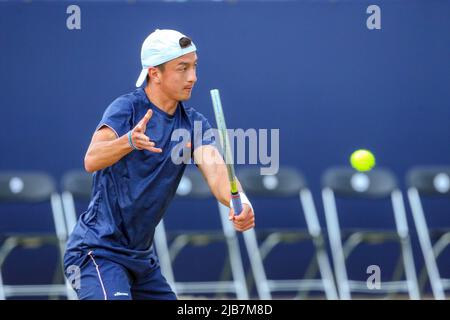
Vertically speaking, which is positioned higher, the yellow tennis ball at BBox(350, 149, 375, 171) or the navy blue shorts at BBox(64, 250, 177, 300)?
the navy blue shorts at BBox(64, 250, 177, 300)

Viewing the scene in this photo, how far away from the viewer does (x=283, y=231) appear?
8016 mm

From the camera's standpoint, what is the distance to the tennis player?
479cm

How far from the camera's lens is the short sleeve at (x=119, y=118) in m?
4.87

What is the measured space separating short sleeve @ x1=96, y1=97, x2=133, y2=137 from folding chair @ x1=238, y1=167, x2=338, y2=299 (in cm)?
318

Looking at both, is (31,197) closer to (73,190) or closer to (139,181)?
(73,190)

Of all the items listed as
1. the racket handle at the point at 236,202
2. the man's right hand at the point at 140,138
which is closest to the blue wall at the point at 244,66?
the racket handle at the point at 236,202

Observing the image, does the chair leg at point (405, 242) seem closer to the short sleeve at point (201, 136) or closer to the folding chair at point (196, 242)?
the folding chair at point (196, 242)

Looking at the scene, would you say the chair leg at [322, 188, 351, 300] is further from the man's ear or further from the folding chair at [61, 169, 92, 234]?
the man's ear

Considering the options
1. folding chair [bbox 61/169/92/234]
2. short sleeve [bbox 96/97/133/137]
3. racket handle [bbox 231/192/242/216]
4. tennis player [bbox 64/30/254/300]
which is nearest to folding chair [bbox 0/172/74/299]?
folding chair [bbox 61/169/92/234]

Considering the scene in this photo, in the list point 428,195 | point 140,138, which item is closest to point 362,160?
point 428,195

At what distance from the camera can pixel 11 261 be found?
8406 millimetres

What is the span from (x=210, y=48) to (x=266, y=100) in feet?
2.05
